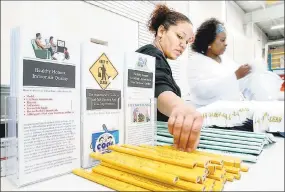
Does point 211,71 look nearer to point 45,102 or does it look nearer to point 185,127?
point 185,127

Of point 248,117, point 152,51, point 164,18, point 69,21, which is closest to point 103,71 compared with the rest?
point 152,51

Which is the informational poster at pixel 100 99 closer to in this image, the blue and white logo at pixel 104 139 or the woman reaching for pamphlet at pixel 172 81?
the blue and white logo at pixel 104 139

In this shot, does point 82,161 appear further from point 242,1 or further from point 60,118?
point 242,1

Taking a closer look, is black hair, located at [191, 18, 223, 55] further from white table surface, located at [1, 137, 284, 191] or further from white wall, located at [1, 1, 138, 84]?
white table surface, located at [1, 137, 284, 191]

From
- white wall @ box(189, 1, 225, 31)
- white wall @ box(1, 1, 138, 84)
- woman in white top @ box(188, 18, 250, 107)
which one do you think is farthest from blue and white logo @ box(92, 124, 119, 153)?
white wall @ box(189, 1, 225, 31)

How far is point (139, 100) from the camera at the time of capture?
0.66 m

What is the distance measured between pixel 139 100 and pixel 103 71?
0.15 metres

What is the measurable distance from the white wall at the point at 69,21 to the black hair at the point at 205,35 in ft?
2.34

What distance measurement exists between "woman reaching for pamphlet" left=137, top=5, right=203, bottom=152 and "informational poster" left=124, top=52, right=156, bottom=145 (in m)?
0.07

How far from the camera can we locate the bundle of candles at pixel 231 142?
2.05 ft

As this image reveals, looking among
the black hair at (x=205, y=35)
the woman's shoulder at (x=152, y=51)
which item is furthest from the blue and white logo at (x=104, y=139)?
the black hair at (x=205, y=35)

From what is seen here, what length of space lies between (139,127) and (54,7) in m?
1.75

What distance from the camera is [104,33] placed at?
239cm

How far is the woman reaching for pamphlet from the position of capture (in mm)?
568
